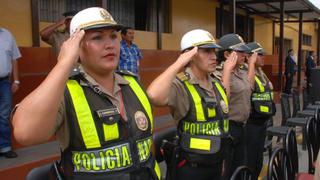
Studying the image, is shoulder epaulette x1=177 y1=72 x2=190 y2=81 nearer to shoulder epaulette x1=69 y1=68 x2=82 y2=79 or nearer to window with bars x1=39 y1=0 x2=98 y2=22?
shoulder epaulette x1=69 y1=68 x2=82 y2=79

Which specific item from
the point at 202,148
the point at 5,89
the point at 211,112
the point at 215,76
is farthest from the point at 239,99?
the point at 5,89

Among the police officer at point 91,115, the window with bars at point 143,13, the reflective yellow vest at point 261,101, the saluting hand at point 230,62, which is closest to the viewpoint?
the police officer at point 91,115

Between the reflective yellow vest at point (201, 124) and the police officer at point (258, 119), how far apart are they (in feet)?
4.39

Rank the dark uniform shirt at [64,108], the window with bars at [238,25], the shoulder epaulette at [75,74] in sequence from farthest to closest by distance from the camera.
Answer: the window with bars at [238,25], the shoulder epaulette at [75,74], the dark uniform shirt at [64,108]

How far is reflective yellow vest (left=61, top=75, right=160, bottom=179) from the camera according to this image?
1749mm

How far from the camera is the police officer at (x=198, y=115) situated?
2771 millimetres

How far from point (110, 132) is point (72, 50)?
0.40 m

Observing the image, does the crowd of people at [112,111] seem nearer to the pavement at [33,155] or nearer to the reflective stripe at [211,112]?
the reflective stripe at [211,112]

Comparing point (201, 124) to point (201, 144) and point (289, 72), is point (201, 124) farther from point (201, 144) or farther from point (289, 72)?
point (289, 72)

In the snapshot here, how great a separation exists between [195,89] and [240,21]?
1316cm

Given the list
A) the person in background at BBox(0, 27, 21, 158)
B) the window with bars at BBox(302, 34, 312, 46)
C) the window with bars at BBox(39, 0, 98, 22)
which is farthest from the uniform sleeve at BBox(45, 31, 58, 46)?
the window with bars at BBox(302, 34, 312, 46)

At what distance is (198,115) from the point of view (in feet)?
9.09

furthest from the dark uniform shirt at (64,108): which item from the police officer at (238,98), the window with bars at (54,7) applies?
the window with bars at (54,7)

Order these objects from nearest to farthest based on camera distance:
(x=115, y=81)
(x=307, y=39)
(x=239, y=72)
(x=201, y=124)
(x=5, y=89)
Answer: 1. (x=115, y=81)
2. (x=201, y=124)
3. (x=239, y=72)
4. (x=5, y=89)
5. (x=307, y=39)
